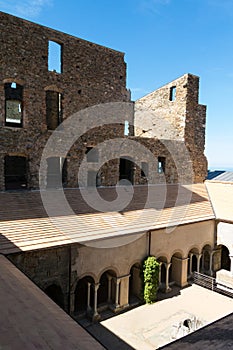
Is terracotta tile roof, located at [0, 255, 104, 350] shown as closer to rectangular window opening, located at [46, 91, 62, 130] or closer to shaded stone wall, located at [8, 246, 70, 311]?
shaded stone wall, located at [8, 246, 70, 311]

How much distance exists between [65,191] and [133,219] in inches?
136

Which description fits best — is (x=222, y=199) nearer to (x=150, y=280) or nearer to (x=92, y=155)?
(x=150, y=280)

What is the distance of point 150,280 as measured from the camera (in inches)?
436

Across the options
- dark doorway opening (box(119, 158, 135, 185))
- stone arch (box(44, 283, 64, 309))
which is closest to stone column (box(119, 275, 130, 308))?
stone arch (box(44, 283, 64, 309))

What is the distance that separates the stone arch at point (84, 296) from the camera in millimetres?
10156

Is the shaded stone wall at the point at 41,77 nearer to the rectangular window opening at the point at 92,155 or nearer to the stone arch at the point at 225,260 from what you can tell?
the rectangular window opening at the point at 92,155

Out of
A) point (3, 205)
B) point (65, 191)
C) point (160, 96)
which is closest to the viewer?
point (3, 205)

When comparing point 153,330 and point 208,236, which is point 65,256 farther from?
point 208,236

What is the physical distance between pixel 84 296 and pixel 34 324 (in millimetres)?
7658

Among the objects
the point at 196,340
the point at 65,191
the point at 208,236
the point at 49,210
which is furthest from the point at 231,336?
the point at 208,236

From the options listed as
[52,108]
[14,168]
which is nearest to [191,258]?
[52,108]

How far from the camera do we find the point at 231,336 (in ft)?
8.05

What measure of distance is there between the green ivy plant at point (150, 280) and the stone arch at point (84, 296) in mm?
2180

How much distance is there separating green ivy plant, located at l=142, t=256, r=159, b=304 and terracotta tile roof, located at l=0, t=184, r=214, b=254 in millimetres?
1548
